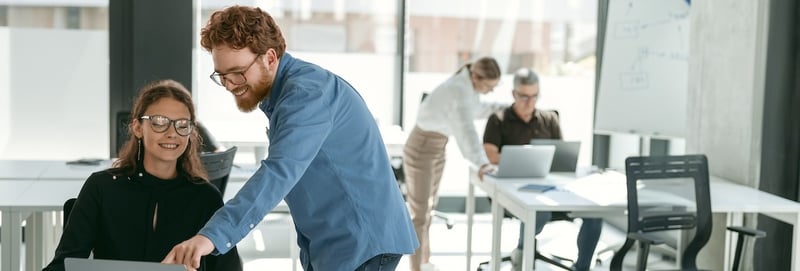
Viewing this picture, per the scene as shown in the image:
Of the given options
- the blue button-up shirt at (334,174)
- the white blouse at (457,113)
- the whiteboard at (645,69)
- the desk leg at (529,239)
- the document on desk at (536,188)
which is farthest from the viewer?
the whiteboard at (645,69)

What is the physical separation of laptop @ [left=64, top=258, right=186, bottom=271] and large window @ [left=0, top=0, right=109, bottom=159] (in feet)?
15.3

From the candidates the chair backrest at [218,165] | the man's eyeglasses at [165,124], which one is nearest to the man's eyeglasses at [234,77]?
the man's eyeglasses at [165,124]

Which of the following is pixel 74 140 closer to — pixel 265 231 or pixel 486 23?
pixel 265 231

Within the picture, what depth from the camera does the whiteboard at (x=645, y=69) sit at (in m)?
5.62

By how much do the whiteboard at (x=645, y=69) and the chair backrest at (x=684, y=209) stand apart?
174 centimetres

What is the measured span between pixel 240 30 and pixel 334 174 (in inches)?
14.9

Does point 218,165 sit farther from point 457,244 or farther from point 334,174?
point 457,244

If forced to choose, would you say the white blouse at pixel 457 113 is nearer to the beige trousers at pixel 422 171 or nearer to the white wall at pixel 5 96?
the beige trousers at pixel 422 171

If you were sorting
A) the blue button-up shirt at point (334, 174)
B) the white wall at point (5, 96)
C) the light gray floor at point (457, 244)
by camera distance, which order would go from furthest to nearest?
the white wall at point (5, 96) < the light gray floor at point (457, 244) < the blue button-up shirt at point (334, 174)

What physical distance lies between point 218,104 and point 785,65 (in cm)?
375

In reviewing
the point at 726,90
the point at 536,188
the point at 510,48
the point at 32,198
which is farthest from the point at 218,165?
the point at 510,48

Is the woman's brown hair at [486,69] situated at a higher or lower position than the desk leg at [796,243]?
higher

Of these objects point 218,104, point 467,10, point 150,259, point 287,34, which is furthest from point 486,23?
point 150,259

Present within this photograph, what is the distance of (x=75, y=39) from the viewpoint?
598 centimetres
